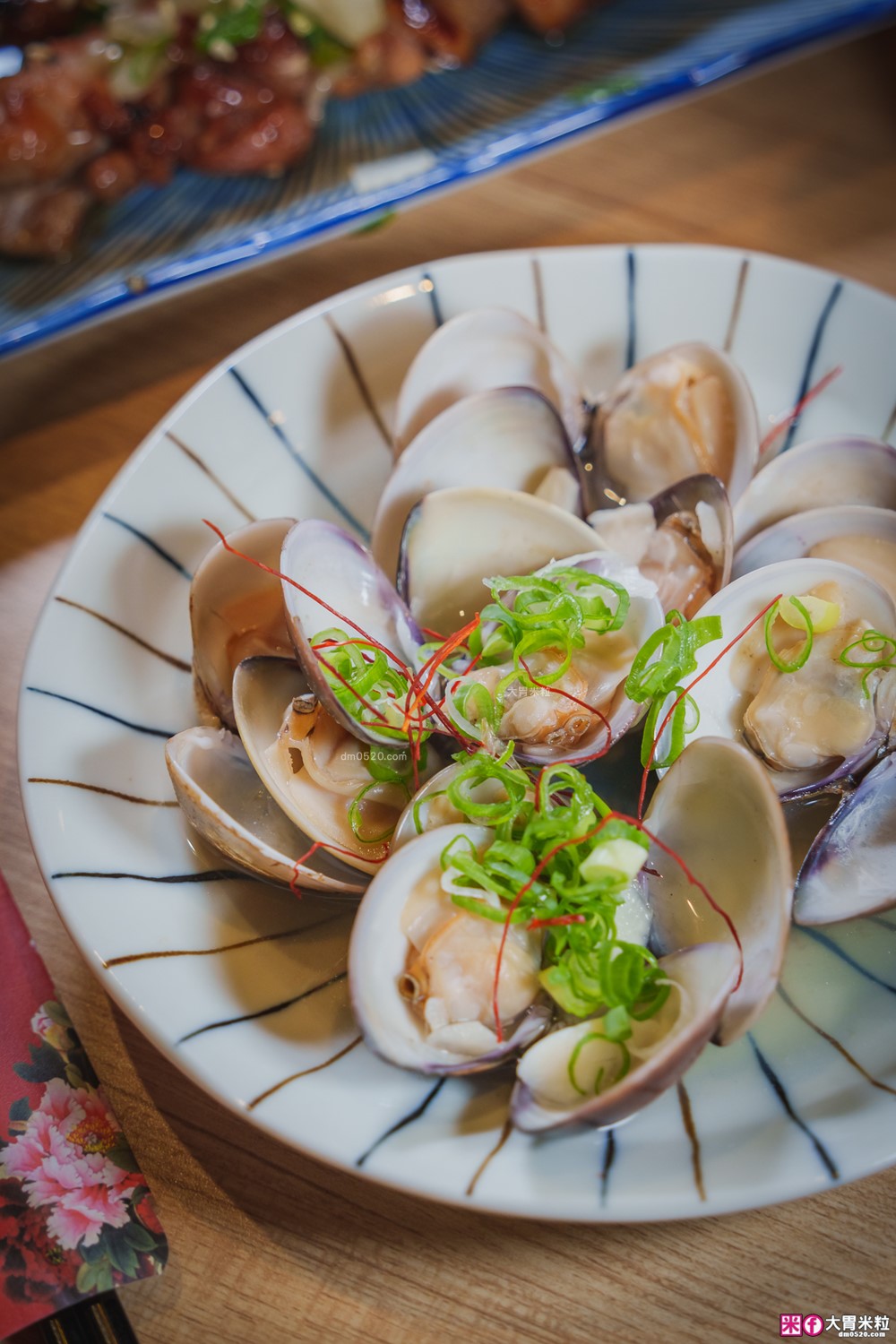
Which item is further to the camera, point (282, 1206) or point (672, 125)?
point (672, 125)

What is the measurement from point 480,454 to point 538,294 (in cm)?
34

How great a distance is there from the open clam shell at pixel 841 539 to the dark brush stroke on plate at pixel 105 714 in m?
0.77

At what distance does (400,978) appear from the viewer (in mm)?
960

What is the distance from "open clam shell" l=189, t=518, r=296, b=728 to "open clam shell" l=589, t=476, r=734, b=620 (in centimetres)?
41

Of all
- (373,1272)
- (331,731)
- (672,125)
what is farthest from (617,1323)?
(672,125)

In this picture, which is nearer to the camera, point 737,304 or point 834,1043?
point 834,1043

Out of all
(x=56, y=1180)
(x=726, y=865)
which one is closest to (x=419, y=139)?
(x=726, y=865)

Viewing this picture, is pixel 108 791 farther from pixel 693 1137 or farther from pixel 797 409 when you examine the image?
pixel 797 409

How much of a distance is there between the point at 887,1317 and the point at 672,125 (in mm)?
2025

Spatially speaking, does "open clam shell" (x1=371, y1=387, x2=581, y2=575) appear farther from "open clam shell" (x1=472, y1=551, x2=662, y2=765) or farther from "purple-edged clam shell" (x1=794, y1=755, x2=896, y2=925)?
"purple-edged clam shell" (x1=794, y1=755, x2=896, y2=925)

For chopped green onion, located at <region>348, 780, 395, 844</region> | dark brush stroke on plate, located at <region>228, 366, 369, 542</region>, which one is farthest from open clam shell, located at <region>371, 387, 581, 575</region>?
chopped green onion, located at <region>348, 780, 395, 844</region>

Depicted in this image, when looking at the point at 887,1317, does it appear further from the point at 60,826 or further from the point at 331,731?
the point at 60,826

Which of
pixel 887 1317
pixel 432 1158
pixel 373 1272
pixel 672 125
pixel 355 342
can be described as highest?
pixel 672 125

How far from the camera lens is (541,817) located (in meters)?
1.00
